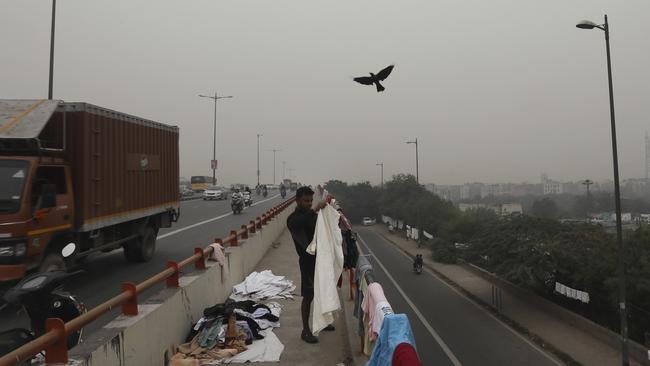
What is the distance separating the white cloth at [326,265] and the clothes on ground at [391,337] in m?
2.11

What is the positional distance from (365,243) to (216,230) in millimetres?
75916

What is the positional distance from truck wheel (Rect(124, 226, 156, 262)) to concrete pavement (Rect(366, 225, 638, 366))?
2515 cm

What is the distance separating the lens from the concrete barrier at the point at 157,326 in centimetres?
407

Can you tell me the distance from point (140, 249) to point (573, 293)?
3053 cm

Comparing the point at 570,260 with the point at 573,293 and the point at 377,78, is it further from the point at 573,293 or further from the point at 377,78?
the point at 377,78

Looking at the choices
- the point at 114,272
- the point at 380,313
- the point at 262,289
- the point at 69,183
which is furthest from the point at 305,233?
the point at 114,272

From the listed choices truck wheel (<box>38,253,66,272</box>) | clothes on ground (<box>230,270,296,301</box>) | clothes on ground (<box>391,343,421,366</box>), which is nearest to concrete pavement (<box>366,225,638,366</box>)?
clothes on ground (<box>230,270,296,301</box>)

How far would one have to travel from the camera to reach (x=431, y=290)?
172 feet

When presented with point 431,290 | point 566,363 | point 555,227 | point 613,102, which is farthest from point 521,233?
point 613,102

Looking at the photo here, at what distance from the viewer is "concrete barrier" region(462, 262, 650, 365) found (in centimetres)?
2805

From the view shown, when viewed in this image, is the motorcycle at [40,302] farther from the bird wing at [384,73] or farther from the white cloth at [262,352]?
the bird wing at [384,73]

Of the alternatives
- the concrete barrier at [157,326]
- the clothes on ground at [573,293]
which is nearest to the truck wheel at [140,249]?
the concrete barrier at [157,326]

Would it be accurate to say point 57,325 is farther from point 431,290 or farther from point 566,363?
point 431,290

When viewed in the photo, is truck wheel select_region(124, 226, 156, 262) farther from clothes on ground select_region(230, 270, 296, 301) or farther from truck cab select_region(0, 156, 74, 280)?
clothes on ground select_region(230, 270, 296, 301)
